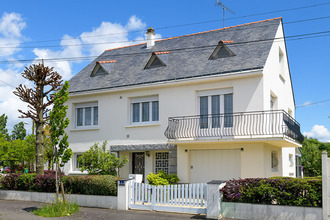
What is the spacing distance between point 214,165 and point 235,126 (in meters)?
2.11

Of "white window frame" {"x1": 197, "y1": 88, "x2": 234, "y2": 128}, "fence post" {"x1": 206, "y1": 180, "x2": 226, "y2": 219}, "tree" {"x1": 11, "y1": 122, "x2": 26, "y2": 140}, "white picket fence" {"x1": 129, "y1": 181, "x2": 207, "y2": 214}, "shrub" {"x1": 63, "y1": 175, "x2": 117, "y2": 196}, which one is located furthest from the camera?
"tree" {"x1": 11, "y1": 122, "x2": 26, "y2": 140}

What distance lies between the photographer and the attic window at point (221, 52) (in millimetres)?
16997

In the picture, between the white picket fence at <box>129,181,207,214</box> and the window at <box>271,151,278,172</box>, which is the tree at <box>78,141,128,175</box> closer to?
the white picket fence at <box>129,181,207,214</box>

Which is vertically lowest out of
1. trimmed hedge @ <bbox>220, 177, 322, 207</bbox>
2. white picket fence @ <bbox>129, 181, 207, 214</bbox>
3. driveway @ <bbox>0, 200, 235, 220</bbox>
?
driveway @ <bbox>0, 200, 235, 220</bbox>

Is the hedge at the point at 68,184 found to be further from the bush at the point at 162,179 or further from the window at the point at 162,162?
the window at the point at 162,162

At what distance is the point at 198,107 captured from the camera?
1655 centimetres

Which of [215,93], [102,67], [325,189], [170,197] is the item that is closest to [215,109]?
[215,93]

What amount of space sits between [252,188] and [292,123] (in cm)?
678

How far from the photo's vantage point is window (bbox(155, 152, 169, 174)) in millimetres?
17391

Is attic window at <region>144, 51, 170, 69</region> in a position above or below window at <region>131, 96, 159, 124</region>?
above

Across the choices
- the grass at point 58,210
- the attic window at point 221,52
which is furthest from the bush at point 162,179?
the attic window at point 221,52

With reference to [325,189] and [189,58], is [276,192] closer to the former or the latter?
[325,189]

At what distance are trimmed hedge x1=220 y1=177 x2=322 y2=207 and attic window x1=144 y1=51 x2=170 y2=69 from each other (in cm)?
916

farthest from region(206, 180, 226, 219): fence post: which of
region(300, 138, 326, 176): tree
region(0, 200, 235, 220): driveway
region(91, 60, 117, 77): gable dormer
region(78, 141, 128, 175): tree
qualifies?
region(300, 138, 326, 176): tree
